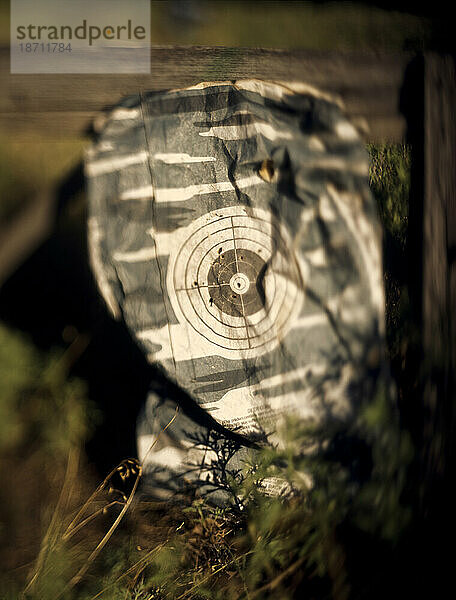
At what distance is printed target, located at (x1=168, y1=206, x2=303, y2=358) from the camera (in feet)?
2.60

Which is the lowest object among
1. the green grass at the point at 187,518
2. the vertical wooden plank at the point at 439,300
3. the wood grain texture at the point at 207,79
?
the green grass at the point at 187,518

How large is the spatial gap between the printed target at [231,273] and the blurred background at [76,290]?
15 cm

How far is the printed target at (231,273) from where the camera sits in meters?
0.79

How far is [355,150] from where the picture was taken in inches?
32.3

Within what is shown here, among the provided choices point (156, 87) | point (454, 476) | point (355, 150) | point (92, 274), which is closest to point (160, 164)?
point (156, 87)

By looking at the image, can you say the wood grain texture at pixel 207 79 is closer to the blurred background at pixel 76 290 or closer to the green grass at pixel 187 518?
the blurred background at pixel 76 290

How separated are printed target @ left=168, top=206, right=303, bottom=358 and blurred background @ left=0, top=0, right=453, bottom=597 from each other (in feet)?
0.50

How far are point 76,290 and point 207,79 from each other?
491 millimetres

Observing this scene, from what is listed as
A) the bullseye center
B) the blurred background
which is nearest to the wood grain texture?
the blurred background

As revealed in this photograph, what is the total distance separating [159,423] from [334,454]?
1.13 feet

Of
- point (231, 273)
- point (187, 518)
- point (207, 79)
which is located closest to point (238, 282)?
point (231, 273)

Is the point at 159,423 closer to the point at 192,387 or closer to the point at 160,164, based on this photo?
the point at 192,387

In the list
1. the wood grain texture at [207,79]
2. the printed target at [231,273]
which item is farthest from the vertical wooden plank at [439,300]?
the printed target at [231,273]

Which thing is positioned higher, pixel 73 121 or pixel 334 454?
pixel 73 121
